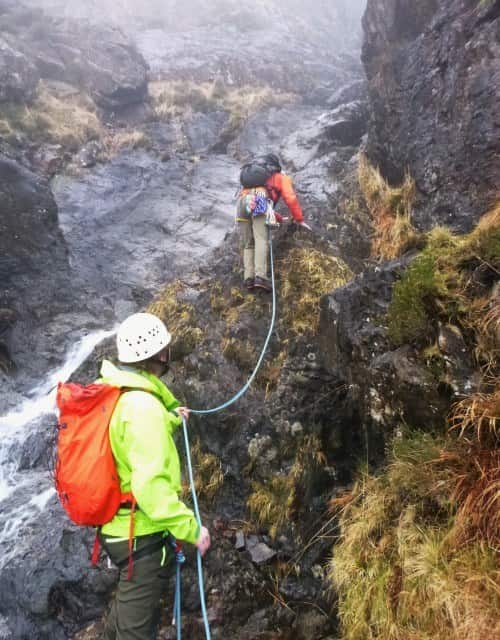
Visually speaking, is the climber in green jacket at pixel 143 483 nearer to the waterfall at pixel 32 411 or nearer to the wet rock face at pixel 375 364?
the wet rock face at pixel 375 364

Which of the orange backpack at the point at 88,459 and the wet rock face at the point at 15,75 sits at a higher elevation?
the orange backpack at the point at 88,459

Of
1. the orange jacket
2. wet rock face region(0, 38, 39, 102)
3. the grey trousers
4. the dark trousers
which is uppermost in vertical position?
the orange jacket

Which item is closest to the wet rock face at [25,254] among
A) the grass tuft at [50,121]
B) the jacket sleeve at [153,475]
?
the grass tuft at [50,121]

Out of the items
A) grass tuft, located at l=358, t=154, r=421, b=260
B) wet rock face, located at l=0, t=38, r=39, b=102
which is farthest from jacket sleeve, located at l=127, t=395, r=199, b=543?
wet rock face, located at l=0, t=38, r=39, b=102

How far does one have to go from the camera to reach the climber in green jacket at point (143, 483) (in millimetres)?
2771

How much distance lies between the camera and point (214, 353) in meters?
6.18

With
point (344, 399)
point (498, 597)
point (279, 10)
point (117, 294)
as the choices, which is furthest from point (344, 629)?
point (279, 10)

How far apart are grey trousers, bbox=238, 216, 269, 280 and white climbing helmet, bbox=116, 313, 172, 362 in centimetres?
338

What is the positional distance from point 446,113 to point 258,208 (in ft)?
9.21

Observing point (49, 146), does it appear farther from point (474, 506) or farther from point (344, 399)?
point (474, 506)

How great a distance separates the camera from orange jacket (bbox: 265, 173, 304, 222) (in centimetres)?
667

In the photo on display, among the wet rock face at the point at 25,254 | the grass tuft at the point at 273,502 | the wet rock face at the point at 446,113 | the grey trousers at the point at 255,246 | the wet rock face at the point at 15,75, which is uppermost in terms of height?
the wet rock face at the point at 446,113

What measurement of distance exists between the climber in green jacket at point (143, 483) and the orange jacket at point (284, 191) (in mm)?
3975

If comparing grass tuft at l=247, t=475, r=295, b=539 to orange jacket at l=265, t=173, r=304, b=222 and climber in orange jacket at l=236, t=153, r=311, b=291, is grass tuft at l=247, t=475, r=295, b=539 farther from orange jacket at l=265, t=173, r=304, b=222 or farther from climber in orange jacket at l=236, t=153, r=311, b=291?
orange jacket at l=265, t=173, r=304, b=222
